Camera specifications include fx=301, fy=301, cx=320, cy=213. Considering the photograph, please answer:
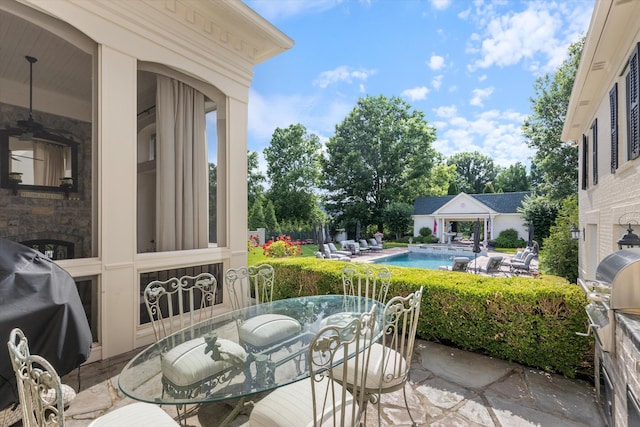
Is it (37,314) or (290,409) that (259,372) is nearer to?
(290,409)

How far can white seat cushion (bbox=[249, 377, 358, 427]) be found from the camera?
1687 mm

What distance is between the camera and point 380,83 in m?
25.7

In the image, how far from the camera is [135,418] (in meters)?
1.70

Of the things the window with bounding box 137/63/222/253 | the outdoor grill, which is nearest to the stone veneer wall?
the window with bounding box 137/63/222/253

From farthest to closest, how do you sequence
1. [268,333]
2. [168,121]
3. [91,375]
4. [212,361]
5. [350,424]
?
[168,121], [91,375], [268,333], [212,361], [350,424]

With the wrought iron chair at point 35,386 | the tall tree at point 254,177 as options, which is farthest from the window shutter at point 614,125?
the tall tree at point 254,177

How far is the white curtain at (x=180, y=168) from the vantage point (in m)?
4.18

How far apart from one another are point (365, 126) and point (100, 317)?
972 inches

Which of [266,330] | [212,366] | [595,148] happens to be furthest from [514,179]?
[212,366]

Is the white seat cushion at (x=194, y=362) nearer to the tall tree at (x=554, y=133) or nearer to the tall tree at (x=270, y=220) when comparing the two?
the tall tree at (x=554, y=133)

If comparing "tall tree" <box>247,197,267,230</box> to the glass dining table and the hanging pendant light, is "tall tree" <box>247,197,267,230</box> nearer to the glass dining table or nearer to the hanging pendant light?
the hanging pendant light

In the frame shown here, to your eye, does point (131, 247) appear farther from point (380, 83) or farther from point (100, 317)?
point (380, 83)

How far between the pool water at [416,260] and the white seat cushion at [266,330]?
12.5m

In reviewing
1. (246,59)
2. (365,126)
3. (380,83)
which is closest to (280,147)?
(365,126)
